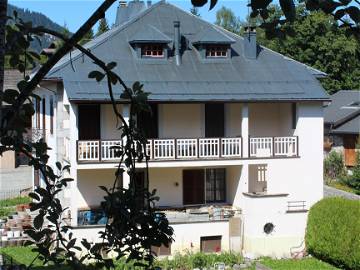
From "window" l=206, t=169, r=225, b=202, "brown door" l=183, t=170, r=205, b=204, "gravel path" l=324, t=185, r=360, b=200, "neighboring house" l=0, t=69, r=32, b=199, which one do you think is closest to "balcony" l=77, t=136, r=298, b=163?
"brown door" l=183, t=170, r=205, b=204

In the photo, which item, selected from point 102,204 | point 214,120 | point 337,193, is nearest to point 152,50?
point 214,120

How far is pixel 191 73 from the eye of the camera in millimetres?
24188

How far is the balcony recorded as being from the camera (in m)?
22.4

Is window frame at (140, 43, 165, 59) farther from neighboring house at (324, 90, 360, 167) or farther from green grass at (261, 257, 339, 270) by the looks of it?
neighboring house at (324, 90, 360, 167)

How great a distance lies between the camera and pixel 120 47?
24.6m

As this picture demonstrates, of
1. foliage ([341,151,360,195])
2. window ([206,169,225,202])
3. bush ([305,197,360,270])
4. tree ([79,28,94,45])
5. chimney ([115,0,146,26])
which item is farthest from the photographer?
foliage ([341,151,360,195])

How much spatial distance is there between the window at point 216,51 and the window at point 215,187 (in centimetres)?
409

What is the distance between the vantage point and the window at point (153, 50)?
961 inches

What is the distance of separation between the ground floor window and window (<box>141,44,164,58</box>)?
13.5 ft

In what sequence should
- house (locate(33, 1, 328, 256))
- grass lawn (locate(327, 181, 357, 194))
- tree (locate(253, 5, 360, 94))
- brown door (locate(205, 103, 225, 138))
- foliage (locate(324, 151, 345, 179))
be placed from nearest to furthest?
house (locate(33, 1, 328, 256))
brown door (locate(205, 103, 225, 138))
grass lawn (locate(327, 181, 357, 194))
foliage (locate(324, 151, 345, 179))
tree (locate(253, 5, 360, 94))

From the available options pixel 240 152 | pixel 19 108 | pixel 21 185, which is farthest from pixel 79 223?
pixel 19 108

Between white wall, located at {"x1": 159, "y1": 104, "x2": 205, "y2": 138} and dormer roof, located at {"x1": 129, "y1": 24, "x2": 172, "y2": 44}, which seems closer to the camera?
dormer roof, located at {"x1": 129, "y1": 24, "x2": 172, "y2": 44}

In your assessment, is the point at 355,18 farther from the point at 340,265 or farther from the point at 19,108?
the point at 340,265

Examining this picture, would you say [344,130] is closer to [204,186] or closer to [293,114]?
[293,114]
